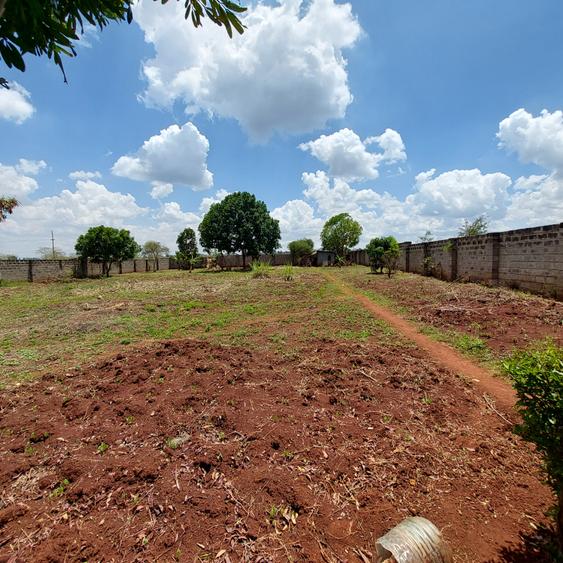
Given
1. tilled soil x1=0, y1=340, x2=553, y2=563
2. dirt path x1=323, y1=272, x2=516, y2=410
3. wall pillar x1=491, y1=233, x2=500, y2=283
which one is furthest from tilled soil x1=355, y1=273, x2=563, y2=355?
tilled soil x1=0, y1=340, x2=553, y2=563

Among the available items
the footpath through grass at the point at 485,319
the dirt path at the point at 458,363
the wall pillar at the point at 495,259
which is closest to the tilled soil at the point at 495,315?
the footpath through grass at the point at 485,319

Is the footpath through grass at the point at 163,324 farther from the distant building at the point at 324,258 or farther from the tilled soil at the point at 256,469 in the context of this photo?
the distant building at the point at 324,258

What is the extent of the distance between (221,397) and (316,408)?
1.14 metres

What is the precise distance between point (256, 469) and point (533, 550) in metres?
1.85

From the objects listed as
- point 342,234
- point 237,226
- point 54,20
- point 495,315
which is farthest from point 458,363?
point 342,234

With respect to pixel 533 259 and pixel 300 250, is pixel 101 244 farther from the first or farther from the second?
pixel 533 259

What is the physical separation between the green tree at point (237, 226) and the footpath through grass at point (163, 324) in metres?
17.3

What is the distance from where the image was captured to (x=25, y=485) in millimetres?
2322

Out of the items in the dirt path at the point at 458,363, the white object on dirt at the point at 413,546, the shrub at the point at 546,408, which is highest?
the shrub at the point at 546,408

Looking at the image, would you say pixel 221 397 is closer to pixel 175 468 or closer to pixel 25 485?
pixel 175 468

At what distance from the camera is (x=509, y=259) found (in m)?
10.5

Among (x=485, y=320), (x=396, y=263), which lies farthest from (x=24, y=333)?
(x=396, y=263)

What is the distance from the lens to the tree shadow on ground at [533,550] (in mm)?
1702

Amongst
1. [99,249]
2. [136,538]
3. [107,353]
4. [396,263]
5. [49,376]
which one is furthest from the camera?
[99,249]
